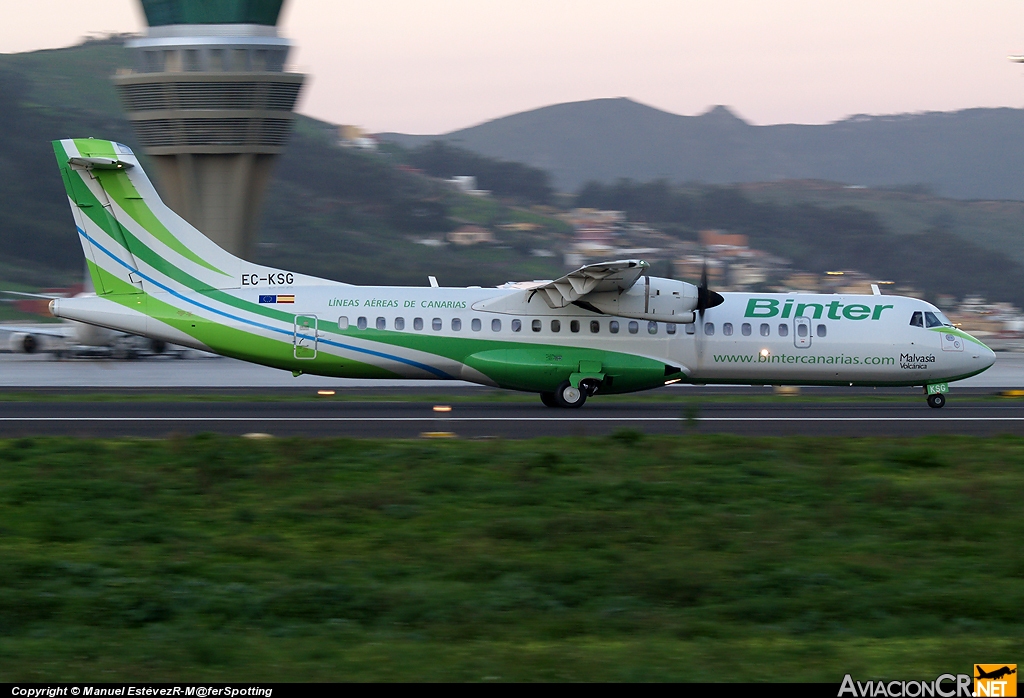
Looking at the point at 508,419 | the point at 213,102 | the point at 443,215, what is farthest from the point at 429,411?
the point at 443,215

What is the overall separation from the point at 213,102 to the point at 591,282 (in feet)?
101

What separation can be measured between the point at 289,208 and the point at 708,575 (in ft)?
Result: 393

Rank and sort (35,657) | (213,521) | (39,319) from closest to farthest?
(35,657) < (213,521) < (39,319)

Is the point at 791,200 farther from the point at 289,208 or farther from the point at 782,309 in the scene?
the point at 782,309

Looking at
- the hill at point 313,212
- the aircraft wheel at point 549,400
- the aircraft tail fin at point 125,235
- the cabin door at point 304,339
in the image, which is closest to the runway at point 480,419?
the aircraft wheel at point 549,400

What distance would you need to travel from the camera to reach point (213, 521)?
11.5m

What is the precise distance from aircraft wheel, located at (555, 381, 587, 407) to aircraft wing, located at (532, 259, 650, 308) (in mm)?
1777

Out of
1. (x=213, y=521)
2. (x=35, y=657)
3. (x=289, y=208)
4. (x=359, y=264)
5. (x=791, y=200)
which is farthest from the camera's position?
(x=791, y=200)

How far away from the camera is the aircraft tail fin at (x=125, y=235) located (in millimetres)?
22703

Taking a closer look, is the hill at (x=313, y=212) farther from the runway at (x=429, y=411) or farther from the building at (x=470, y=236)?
the runway at (x=429, y=411)

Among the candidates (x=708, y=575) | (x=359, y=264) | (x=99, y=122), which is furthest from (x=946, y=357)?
(x=99, y=122)

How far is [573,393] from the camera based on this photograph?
23.2 m

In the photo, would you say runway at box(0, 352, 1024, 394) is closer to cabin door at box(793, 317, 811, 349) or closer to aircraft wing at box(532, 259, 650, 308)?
cabin door at box(793, 317, 811, 349)

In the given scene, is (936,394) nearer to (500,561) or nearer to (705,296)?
(705,296)
